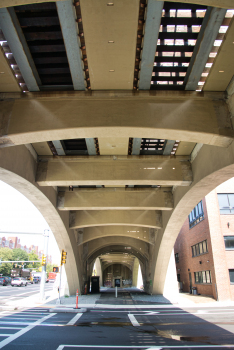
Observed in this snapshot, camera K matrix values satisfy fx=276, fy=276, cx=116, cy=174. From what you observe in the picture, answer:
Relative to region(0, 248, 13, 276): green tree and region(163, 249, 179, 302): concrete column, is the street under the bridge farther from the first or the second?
region(0, 248, 13, 276): green tree

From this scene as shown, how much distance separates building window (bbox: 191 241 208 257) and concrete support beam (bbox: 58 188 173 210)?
42.0 ft

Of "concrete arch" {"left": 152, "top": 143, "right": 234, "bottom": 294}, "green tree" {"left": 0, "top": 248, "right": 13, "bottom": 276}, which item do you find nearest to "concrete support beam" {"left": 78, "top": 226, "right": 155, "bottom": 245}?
"concrete arch" {"left": 152, "top": 143, "right": 234, "bottom": 294}

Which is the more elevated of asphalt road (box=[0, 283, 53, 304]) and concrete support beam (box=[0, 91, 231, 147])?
concrete support beam (box=[0, 91, 231, 147])

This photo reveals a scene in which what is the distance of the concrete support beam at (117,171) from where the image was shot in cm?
1406

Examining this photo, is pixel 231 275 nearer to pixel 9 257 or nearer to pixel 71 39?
pixel 71 39

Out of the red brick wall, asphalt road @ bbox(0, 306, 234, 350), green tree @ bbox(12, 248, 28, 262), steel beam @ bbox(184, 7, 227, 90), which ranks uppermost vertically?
green tree @ bbox(12, 248, 28, 262)

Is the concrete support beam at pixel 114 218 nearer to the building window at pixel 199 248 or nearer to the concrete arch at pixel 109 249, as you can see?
the building window at pixel 199 248

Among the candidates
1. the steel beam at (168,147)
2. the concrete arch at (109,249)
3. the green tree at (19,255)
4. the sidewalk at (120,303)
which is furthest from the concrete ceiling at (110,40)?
the green tree at (19,255)

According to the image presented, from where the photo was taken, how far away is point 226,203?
27.9m

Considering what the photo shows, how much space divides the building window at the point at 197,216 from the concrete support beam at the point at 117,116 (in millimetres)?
22256

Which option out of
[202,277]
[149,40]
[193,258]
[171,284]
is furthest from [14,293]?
[149,40]

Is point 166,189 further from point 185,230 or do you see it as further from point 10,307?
point 185,230

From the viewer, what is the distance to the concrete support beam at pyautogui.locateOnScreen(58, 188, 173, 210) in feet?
60.4

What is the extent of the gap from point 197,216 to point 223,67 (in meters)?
25.5
